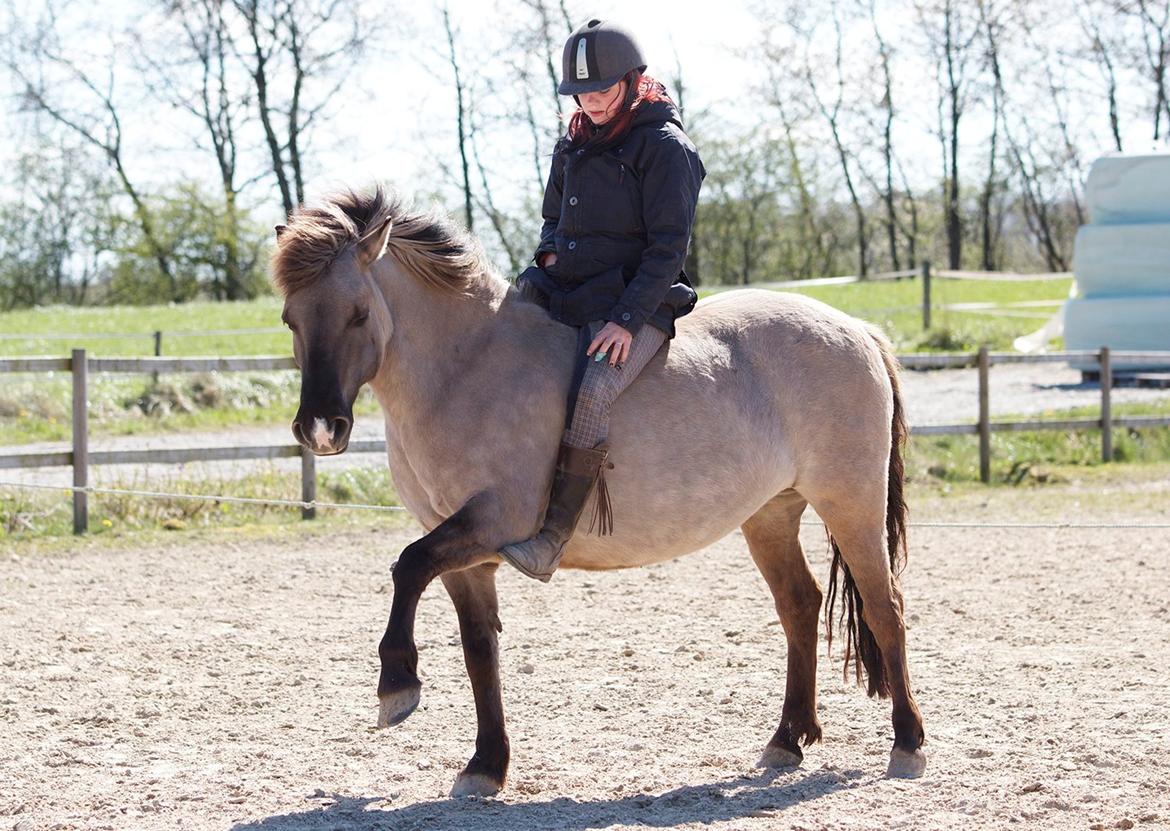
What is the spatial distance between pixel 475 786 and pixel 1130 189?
20.2 m

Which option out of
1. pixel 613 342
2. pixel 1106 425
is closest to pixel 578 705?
pixel 613 342

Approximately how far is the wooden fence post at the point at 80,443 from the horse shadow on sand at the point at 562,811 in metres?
7.12

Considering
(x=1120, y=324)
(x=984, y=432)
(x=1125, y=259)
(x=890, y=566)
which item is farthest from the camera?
(x=1125, y=259)

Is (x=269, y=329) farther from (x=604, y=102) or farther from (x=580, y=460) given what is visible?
(x=580, y=460)

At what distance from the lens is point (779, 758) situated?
15.7ft

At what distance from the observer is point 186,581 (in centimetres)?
864

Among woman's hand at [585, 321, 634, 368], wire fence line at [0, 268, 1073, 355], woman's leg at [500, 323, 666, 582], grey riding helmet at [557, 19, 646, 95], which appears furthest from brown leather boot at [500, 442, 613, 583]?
wire fence line at [0, 268, 1073, 355]

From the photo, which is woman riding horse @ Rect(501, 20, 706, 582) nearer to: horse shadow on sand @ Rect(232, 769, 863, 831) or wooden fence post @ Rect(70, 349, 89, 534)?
horse shadow on sand @ Rect(232, 769, 863, 831)

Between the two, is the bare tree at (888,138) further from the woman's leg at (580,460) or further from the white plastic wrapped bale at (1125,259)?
the woman's leg at (580,460)

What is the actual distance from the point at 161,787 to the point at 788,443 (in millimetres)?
2539

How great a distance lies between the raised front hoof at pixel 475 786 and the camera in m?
4.38

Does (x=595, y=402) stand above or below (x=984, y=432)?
above

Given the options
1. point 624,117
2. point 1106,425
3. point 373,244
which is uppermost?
point 624,117

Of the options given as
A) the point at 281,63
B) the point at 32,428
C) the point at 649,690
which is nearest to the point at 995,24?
the point at 281,63
